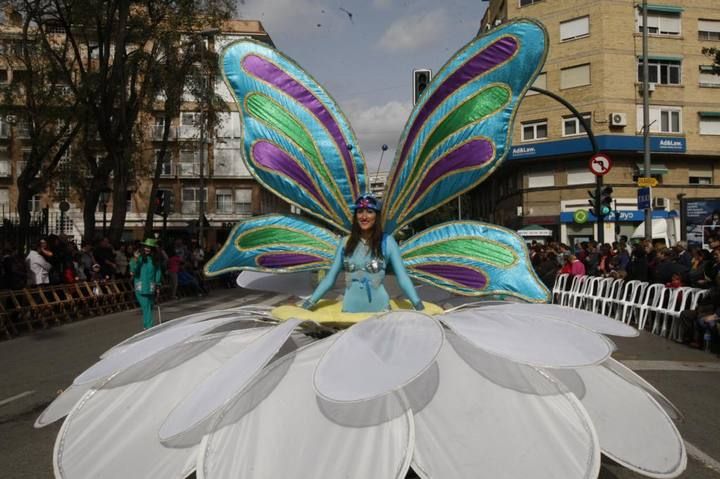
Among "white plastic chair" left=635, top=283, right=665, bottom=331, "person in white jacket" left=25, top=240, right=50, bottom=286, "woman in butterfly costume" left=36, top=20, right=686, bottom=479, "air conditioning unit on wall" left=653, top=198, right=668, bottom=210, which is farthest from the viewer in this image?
"air conditioning unit on wall" left=653, top=198, right=668, bottom=210

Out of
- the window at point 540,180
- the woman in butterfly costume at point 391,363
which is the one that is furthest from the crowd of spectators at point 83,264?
the window at point 540,180

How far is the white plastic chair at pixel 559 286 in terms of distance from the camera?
646 inches

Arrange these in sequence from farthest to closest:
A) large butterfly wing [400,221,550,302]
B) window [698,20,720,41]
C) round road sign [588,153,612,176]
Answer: window [698,20,720,41], round road sign [588,153,612,176], large butterfly wing [400,221,550,302]

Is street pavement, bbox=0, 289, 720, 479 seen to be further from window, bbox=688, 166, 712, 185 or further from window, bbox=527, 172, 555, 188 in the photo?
window, bbox=688, 166, 712, 185

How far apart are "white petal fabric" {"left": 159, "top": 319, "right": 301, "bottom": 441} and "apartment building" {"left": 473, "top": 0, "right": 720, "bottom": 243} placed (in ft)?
108

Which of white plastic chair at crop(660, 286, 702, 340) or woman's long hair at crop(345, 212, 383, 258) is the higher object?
woman's long hair at crop(345, 212, 383, 258)

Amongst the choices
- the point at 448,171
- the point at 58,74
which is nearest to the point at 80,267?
the point at 58,74

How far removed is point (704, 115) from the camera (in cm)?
3575

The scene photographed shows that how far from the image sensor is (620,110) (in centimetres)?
3466

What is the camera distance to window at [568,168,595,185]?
34656 mm

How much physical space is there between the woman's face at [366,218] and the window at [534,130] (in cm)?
3382

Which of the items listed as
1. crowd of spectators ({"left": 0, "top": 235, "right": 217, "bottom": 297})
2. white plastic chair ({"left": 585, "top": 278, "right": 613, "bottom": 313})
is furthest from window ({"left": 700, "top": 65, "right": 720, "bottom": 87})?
crowd of spectators ({"left": 0, "top": 235, "right": 217, "bottom": 297})

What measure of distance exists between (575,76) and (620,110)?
2984mm

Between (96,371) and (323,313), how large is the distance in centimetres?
137
